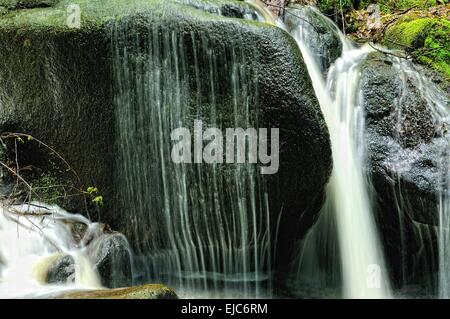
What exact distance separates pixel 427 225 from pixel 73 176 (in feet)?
12.3

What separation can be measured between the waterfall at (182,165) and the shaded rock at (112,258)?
151 millimetres

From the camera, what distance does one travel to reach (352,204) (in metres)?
5.05

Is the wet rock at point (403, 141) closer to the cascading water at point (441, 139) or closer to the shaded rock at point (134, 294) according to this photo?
the cascading water at point (441, 139)

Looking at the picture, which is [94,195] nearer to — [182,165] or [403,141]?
[182,165]

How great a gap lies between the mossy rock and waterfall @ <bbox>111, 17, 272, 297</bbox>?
9.23 feet

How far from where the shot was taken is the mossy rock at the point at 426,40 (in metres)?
6.07

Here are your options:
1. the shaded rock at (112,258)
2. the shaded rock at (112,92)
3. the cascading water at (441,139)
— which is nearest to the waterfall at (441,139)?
the cascading water at (441,139)

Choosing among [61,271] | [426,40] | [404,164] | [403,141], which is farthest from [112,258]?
[426,40]

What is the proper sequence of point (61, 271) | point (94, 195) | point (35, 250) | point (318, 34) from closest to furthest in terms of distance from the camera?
1. point (61, 271)
2. point (35, 250)
3. point (94, 195)
4. point (318, 34)

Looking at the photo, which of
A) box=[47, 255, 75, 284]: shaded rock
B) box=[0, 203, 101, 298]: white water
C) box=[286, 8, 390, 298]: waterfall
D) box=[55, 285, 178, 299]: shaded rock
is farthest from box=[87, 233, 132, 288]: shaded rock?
box=[286, 8, 390, 298]: waterfall

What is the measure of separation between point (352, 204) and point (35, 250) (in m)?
3.16

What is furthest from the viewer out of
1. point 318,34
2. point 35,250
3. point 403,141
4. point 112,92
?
point 318,34

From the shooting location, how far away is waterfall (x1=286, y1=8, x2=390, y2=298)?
198 inches

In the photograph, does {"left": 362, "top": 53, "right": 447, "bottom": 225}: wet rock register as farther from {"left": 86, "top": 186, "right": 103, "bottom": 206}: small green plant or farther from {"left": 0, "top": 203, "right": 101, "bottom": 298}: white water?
{"left": 0, "top": 203, "right": 101, "bottom": 298}: white water
